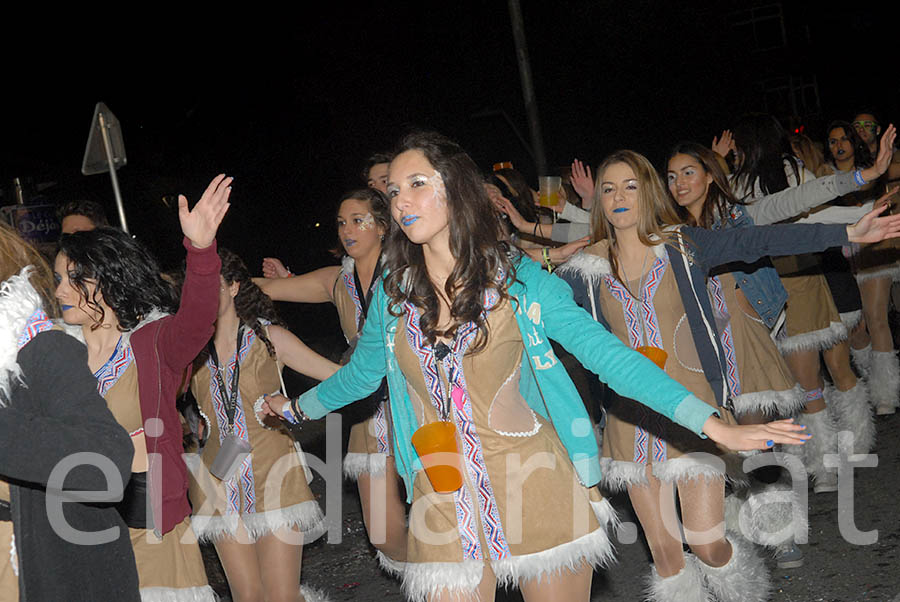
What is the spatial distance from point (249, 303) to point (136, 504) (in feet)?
5.51

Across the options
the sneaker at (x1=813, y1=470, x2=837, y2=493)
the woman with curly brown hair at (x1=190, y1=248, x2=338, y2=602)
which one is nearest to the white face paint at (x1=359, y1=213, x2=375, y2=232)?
the woman with curly brown hair at (x1=190, y1=248, x2=338, y2=602)

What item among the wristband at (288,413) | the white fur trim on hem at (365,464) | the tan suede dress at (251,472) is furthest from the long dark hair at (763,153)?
the wristband at (288,413)

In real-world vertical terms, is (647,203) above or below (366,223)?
below

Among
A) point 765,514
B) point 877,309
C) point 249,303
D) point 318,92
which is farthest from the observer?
point 318,92

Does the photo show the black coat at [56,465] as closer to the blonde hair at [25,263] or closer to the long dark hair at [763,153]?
the blonde hair at [25,263]

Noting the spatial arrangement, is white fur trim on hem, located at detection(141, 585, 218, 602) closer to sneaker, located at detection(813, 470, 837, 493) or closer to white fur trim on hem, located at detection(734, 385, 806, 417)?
white fur trim on hem, located at detection(734, 385, 806, 417)

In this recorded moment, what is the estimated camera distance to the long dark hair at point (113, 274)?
3.65m

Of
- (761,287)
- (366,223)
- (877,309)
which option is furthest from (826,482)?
(366,223)

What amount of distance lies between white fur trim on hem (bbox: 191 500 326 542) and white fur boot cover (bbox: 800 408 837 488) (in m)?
3.55

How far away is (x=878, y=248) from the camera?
8094 mm

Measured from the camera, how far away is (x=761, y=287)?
528 centimetres

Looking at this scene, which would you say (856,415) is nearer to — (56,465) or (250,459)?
(250,459)

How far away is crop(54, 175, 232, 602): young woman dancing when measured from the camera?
10.6ft

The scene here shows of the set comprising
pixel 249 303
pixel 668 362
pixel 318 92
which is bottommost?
pixel 668 362
